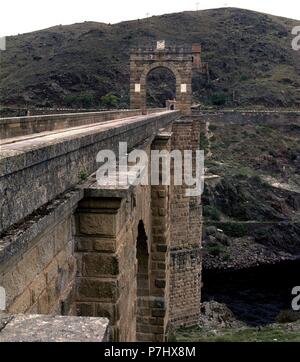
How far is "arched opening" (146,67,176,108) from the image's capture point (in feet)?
184

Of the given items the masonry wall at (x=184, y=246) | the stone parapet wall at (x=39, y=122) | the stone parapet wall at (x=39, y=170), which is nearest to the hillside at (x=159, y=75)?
the masonry wall at (x=184, y=246)

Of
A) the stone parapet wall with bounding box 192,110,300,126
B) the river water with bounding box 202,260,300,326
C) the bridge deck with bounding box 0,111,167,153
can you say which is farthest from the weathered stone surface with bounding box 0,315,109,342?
the stone parapet wall with bounding box 192,110,300,126

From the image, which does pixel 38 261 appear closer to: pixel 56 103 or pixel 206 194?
pixel 206 194

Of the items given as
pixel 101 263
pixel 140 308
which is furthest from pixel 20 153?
pixel 140 308

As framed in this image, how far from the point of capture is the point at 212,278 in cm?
3134

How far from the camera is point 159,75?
198ft

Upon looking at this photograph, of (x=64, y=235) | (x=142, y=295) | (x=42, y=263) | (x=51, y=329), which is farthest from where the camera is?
(x=142, y=295)

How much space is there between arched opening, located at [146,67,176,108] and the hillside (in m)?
0.23

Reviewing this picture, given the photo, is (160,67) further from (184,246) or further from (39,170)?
(39,170)

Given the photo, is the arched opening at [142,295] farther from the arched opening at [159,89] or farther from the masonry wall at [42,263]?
the arched opening at [159,89]

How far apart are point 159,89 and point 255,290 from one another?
34.0 meters

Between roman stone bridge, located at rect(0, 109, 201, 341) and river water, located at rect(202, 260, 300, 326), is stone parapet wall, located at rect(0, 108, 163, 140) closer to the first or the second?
roman stone bridge, located at rect(0, 109, 201, 341)

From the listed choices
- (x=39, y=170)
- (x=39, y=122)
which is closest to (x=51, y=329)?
(x=39, y=170)
